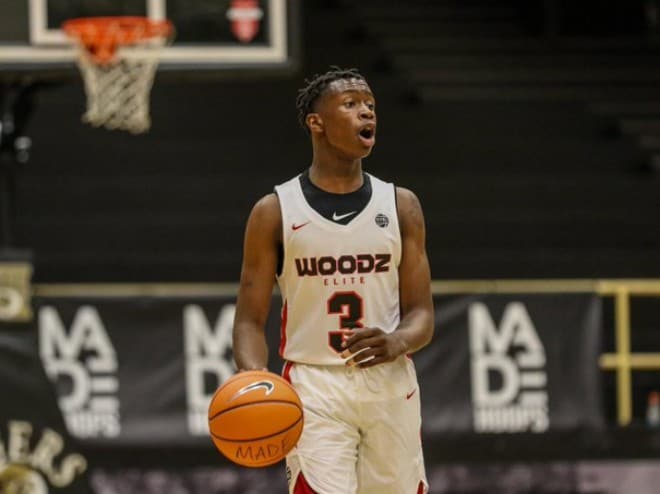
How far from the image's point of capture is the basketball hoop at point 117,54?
948cm

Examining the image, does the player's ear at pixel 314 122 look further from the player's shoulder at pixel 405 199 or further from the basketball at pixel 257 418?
the basketball at pixel 257 418

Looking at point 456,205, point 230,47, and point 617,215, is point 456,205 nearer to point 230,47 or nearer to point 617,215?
point 617,215

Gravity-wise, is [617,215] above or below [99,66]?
below

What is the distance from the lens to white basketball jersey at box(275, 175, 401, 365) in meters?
5.34

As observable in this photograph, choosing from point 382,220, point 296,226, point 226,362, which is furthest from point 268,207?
point 226,362

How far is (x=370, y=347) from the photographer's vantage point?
5156 mm

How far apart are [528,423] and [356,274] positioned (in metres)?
5.09

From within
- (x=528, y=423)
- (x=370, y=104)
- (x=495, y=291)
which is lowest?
(x=528, y=423)

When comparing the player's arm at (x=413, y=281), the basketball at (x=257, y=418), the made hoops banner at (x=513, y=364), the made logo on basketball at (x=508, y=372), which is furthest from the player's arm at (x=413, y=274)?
the made logo on basketball at (x=508, y=372)

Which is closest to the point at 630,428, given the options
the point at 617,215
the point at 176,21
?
the point at 176,21

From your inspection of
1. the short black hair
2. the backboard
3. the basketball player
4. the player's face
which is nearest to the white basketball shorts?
the basketball player

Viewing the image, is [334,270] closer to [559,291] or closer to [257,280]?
[257,280]

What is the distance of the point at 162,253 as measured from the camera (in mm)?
13188

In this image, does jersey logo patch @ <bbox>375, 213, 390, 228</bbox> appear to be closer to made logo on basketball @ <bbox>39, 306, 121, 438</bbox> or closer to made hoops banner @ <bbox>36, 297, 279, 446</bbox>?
made hoops banner @ <bbox>36, 297, 279, 446</bbox>
